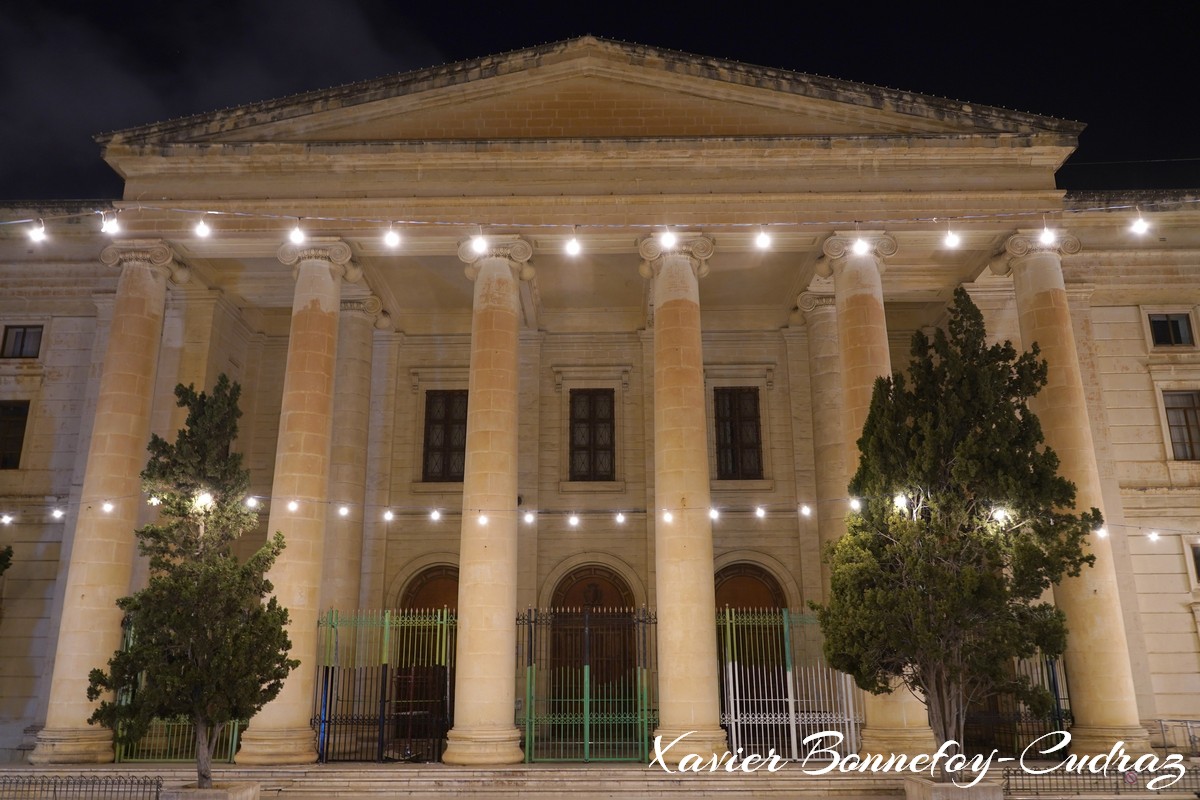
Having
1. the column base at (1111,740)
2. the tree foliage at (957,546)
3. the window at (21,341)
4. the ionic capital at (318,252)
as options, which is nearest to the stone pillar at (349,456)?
the ionic capital at (318,252)

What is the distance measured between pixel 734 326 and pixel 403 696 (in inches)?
463

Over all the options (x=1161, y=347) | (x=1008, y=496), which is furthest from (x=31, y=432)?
(x=1161, y=347)

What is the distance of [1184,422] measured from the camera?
66.7ft

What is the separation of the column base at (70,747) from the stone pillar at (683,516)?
30.2ft

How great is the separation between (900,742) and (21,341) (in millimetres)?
20429

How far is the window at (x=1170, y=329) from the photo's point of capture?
2073 cm

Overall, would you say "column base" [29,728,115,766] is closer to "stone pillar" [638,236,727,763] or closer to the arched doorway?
the arched doorway

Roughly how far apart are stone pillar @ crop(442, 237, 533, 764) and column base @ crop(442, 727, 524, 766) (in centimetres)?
2

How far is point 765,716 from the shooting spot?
16.2 meters

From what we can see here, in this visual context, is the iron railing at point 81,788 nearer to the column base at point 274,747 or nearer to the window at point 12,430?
the column base at point 274,747

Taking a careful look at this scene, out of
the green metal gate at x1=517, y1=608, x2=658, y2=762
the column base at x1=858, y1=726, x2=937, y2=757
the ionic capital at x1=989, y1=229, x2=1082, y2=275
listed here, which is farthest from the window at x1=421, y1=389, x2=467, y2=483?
the ionic capital at x1=989, y1=229, x2=1082, y2=275

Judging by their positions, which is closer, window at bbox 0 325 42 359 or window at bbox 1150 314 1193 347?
window at bbox 1150 314 1193 347

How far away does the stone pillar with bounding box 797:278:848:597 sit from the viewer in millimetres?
19328

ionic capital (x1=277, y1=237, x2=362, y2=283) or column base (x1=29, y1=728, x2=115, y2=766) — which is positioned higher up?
ionic capital (x1=277, y1=237, x2=362, y2=283)
